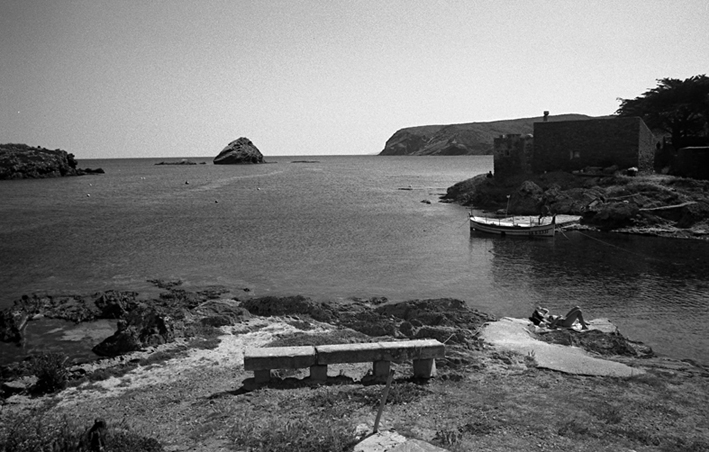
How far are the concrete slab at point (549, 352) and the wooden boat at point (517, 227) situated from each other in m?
21.5

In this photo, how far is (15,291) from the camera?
23.0 m

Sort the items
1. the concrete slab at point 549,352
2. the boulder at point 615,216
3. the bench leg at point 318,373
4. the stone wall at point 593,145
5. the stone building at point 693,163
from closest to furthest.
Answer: the bench leg at point 318,373 → the concrete slab at point 549,352 → the boulder at point 615,216 → the stone building at point 693,163 → the stone wall at point 593,145

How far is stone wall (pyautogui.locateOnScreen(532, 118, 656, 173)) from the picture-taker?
46.2 meters

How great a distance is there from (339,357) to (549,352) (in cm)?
630

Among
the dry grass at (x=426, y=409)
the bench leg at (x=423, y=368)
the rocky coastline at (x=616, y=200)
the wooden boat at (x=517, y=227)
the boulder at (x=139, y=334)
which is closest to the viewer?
the dry grass at (x=426, y=409)

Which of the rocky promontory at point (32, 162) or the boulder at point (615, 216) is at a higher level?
the rocky promontory at point (32, 162)

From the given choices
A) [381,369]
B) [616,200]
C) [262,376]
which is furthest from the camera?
[616,200]

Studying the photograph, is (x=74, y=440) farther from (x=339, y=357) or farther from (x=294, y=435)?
(x=339, y=357)

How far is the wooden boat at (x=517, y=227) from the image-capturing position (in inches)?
1491

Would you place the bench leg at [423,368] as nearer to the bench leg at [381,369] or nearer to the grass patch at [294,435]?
the bench leg at [381,369]

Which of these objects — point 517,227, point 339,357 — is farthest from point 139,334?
point 517,227

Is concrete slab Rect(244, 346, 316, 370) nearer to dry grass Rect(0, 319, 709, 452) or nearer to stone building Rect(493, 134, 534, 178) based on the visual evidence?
dry grass Rect(0, 319, 709, 452)

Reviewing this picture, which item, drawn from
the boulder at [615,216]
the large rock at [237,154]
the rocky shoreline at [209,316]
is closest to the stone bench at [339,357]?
the rocky shoreline at [209,316]

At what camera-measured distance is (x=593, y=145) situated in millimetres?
48000
